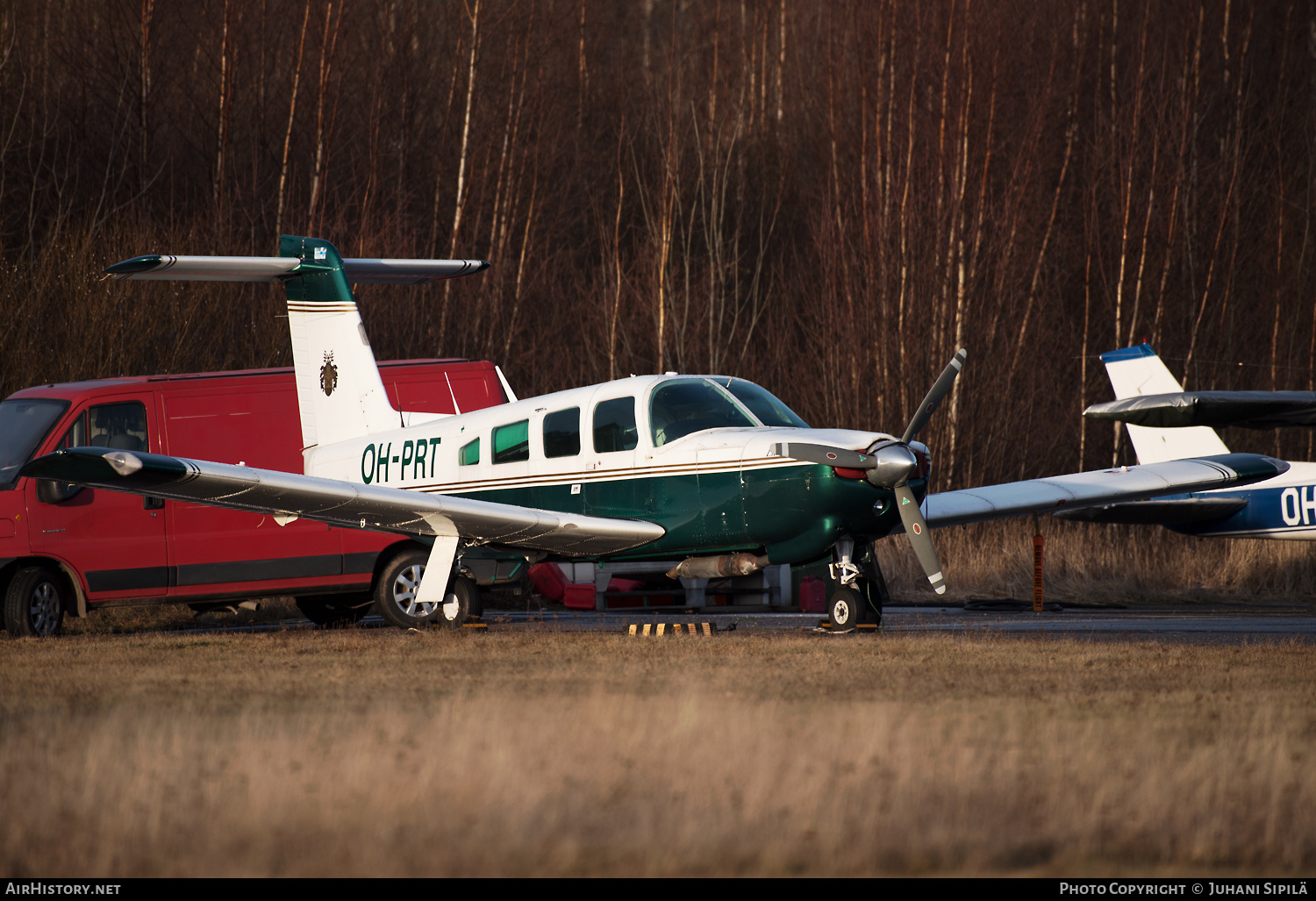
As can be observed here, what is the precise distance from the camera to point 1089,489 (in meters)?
13.7

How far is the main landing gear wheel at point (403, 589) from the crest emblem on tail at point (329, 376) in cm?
206

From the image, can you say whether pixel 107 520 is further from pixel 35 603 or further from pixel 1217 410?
pixel 1217 410

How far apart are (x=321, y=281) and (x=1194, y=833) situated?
469 inches

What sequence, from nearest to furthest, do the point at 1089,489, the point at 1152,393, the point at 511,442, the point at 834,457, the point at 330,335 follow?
the point at 834,457
the point at 511,442
the point at 1089,489
the point at 330,335
the point at 1152,393

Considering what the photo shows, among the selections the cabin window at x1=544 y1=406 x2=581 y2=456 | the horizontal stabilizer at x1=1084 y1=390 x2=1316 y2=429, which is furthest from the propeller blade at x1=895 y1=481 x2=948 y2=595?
the horizontal stabilizer at x1=1084 y1=390 x2=1316 y2=429

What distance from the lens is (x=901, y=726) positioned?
6.34 meters

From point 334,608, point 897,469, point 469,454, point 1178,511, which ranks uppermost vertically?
point 897,469

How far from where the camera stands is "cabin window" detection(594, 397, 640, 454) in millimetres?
12188

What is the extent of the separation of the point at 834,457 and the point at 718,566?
169 centimetres

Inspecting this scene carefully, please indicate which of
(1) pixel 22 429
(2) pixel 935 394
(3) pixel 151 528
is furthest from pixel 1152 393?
(1) pixel 22 429

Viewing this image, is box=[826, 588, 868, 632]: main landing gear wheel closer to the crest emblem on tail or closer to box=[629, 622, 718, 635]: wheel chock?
box=[629, 622, 718, 635]: wheel chock

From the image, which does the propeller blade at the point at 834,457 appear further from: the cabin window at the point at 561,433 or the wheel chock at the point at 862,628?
the cabin window at the point at 561,433

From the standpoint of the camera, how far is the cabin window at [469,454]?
43.2 feet

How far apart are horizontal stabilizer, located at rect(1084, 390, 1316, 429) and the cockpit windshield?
3.95 meters
